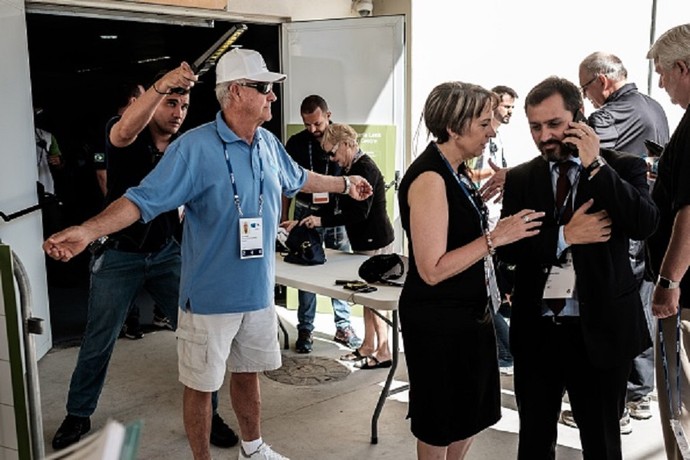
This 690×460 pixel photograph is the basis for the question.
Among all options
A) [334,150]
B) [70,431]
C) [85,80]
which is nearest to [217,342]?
[70,431]

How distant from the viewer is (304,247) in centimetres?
375

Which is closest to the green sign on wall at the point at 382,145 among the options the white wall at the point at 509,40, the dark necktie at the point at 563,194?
the white wall at the point at 509,40

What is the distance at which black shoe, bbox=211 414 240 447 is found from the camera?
124 inches

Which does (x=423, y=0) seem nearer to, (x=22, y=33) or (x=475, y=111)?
(x=22, y=33)

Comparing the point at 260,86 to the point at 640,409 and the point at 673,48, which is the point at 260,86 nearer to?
the point at 673,48

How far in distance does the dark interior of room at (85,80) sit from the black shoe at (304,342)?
163 cm

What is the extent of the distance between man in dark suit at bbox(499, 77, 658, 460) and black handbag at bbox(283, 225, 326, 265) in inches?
66.7

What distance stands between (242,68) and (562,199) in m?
1.20

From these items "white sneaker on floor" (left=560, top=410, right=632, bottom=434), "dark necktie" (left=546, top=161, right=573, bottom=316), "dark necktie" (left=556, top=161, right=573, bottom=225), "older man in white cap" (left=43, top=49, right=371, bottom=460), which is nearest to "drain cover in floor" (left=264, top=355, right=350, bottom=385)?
"white sneaker on floor" (left=560, top=410, right=632, bottom=434)

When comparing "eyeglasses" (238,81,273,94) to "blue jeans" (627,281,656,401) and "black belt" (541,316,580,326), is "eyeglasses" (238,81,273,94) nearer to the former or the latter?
"black belt" (541,316,580,326)

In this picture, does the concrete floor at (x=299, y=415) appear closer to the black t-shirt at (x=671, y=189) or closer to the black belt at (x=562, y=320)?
the black t-shirt at (x=671, y=189)

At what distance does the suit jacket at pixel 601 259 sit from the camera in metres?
1.94

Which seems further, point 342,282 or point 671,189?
point 342,282

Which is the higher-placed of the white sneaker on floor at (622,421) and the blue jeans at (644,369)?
the blue jeans at (644,369)
